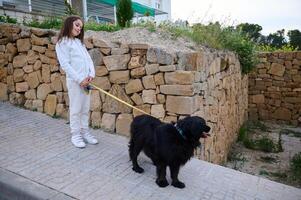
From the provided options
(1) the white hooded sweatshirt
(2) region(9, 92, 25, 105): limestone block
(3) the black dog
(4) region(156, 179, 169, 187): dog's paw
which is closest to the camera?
(3) the black dog

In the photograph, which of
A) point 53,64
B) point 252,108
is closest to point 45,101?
point 53,64

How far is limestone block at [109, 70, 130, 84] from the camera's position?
567 cm

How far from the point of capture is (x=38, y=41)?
6.43m

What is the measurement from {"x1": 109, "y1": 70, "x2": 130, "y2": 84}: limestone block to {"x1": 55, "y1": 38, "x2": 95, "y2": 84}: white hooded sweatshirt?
2.76ft

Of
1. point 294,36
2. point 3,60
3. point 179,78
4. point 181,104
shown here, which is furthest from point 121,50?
point 294,36

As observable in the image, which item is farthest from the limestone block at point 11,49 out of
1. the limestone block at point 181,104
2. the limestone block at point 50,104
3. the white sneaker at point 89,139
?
the limestone block at point 181,104

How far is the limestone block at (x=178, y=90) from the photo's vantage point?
509 centimetres

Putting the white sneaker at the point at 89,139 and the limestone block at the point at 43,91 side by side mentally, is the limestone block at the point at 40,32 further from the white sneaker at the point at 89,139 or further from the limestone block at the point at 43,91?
the white sneaker at the point at 89,139

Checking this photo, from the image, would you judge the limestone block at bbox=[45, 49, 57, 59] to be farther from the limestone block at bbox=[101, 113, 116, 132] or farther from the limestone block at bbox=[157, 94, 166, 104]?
the limestone block at bbox=[157, 94, 166, 104]

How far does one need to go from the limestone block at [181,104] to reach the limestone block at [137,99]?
1.76ft

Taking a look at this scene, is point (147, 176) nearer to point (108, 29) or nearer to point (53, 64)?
point (53, 64)

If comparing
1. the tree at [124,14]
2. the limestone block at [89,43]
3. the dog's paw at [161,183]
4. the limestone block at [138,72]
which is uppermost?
the tree at [124,14]

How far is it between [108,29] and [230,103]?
3.61 metres

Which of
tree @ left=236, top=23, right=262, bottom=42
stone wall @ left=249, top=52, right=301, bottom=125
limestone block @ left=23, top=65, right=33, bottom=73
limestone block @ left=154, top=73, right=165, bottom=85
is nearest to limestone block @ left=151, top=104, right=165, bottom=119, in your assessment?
limestone block @ left=154, top=73, right=165, bottom=85
